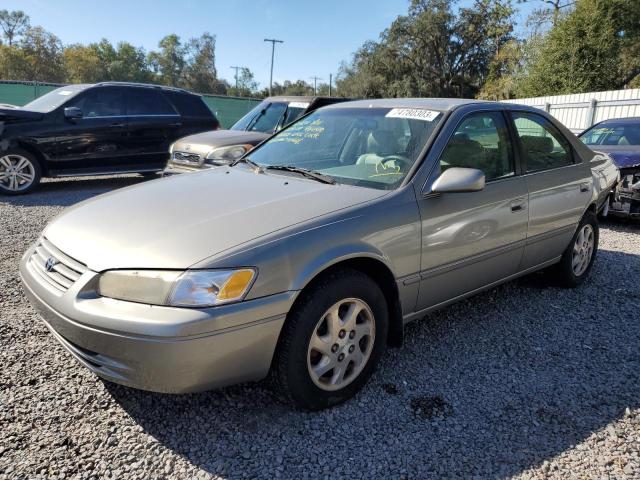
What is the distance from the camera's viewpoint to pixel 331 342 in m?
2.45

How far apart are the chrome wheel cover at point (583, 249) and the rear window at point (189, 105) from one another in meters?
7.42

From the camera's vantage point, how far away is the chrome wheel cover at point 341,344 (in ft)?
7.95

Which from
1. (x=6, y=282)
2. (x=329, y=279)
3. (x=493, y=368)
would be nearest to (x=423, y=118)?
(x=329, y=279)

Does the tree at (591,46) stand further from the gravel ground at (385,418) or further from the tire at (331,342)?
the tire at (331,342)

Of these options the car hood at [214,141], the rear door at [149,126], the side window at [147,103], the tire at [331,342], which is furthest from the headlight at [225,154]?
the tire at [331,342]

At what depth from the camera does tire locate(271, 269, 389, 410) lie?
228 centimetres

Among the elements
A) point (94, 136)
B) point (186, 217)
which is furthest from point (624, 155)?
point (94, 136)

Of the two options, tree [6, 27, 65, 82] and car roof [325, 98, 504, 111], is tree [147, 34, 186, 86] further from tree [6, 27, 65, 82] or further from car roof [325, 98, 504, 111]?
car roof [325, 98, 504, 111]

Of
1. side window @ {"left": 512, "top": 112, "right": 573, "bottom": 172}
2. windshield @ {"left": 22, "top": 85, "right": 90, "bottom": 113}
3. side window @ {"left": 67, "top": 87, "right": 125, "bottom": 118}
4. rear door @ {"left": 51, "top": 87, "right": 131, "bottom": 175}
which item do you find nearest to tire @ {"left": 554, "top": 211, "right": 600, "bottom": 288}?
side window @ {"left": 512, "top": 112, "right": 573, "bottom": 172}

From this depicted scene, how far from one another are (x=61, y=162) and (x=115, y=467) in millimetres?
7197

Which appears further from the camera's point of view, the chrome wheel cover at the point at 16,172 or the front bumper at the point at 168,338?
the chrome wheel cover at the point at 16,172

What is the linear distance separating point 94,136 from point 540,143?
715 cm

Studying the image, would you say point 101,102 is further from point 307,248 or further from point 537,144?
point 307,248

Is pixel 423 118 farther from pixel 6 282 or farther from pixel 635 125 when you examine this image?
pixel 635 125
